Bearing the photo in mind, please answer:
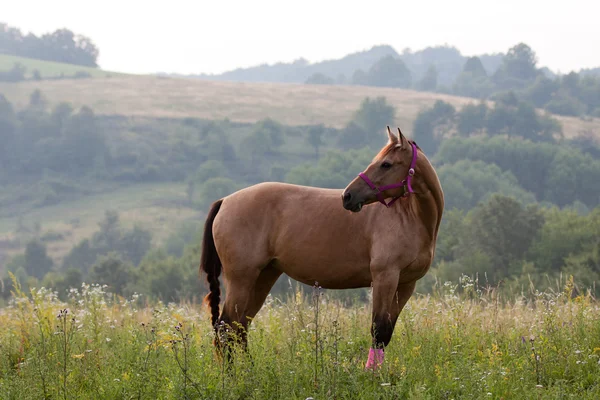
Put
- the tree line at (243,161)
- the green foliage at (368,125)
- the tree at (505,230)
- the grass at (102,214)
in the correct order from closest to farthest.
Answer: the tree at (505,230) → the tree line at (243,161) → the grass at (102,214) → the green foliage at (368,125)

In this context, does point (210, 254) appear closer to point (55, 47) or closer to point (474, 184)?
point (474, 184)

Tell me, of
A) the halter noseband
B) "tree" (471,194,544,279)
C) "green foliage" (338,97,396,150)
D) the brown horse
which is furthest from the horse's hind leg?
"green foliage" (338,97,396,150)

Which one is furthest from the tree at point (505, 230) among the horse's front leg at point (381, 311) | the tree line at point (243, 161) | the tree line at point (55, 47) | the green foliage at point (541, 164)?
the tree line at point (55, 47)

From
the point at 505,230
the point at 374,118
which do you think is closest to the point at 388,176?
the point at 505,230

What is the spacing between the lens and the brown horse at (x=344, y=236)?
6402 mm

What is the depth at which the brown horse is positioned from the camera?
6402 mm

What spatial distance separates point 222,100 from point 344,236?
5818 inches

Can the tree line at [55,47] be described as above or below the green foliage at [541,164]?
above

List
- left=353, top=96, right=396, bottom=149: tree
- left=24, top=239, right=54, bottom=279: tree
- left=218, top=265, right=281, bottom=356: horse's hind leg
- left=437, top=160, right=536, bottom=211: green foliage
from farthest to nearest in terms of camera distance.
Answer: left=353, top=96, right=396, bottom=149: tree, left=437, top=160, right=536, bottom=211: green foliage, left=24, top=239, right=54, bottom=279: tree, left=218, top=265, right=281, bottom=356: horse's hind leg

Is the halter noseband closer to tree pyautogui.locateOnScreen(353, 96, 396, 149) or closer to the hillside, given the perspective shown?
the hillside

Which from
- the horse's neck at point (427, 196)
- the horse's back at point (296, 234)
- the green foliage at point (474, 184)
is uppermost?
the horse's neck at point (427, 196)

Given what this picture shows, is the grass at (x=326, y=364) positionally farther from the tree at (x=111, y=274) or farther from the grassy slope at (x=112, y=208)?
the grassy slope at (x=112, y=208)

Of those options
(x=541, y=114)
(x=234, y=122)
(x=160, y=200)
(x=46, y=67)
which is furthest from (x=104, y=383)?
(x=46, y=67)

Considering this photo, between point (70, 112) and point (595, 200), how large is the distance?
3863 inches
